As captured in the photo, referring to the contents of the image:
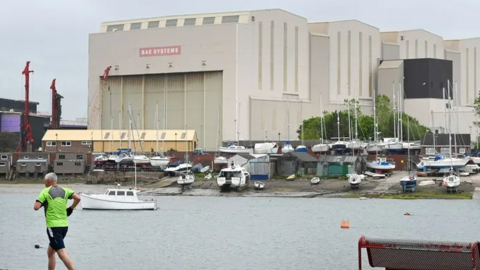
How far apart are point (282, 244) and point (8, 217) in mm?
27223

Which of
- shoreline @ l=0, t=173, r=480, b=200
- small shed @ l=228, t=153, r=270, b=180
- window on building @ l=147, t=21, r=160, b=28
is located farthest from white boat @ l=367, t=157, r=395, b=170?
window on building @ l=147, t=21, r=160, b=28

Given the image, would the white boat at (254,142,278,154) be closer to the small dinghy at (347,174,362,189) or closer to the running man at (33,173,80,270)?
the small dinghy at (347,174,362,189)

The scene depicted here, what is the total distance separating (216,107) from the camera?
5364 inches

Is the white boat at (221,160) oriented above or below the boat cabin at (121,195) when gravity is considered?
above

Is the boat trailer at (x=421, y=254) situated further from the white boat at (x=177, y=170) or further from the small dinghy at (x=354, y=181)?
the white boat at (x=177, y=170)

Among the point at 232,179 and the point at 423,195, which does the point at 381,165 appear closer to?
the point at 423,195

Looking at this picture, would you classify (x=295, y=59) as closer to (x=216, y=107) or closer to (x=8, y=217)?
(x=216, y=107)

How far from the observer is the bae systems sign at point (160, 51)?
137625 mm

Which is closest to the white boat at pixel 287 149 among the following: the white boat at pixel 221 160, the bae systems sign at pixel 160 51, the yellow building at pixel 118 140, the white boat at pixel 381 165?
the white boat at pixel 221 160

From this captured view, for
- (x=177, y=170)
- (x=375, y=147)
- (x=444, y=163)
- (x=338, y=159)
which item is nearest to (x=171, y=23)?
(x=177, y=170)

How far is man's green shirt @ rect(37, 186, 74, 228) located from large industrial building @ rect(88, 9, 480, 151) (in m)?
112

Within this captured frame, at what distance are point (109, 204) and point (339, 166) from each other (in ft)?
121

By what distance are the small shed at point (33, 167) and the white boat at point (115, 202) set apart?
41.1 m

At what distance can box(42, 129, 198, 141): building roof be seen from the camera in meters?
131
